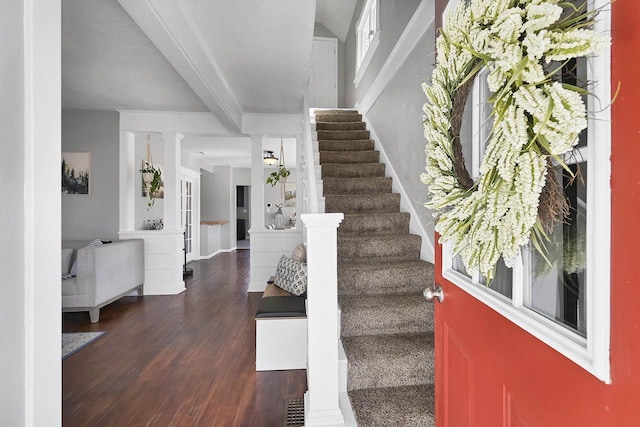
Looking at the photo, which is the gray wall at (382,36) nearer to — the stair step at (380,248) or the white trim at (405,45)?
the white trim at (405,45)

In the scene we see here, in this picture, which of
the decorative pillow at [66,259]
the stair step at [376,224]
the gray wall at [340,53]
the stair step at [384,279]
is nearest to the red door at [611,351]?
→ the stair step at [384,279]

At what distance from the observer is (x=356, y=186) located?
3.26m

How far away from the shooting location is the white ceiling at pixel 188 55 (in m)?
2.03

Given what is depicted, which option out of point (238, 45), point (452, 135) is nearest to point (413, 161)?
point (238, 45)

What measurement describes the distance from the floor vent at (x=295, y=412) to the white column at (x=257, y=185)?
2.90m

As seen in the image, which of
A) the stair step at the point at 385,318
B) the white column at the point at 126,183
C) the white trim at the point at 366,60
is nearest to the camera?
the stair step at the point at 385,318

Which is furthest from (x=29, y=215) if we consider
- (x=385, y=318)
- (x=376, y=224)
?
(x=376, y=224)

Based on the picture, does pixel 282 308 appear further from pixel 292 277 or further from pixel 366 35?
pixel 366 35

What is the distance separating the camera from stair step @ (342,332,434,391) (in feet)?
5.76

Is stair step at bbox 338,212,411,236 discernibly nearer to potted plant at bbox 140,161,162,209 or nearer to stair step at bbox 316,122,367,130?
stair step at bbox 316,122,367,130

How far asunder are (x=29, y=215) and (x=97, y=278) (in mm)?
3141

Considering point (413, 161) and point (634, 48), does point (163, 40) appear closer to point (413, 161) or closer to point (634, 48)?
point (413, 161)

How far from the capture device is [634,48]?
1.38 feet

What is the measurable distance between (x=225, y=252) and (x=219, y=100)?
20.1ft
